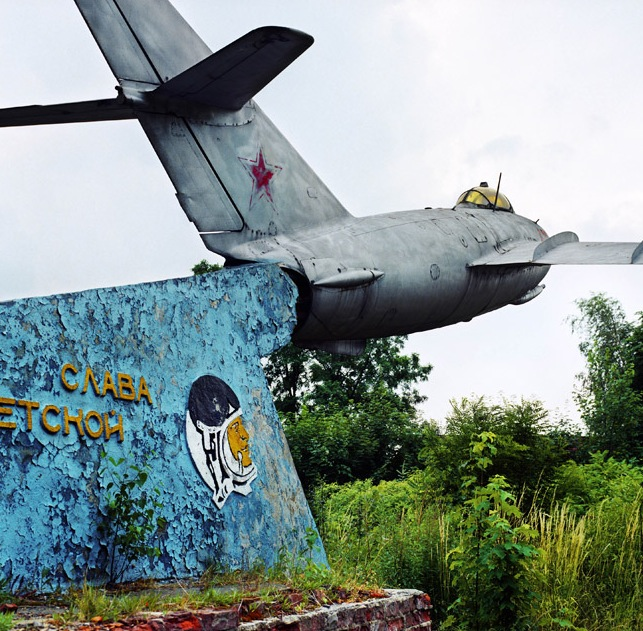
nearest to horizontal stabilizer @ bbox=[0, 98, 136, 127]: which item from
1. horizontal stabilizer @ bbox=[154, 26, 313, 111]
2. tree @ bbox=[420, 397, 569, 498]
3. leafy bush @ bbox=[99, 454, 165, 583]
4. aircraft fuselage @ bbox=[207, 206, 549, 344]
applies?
horizontal stabilizer @ bbox=[154, 26, 313, 111]

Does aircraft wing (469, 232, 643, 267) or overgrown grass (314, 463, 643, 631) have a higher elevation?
aircraft wing (469, 232, 643, 267)

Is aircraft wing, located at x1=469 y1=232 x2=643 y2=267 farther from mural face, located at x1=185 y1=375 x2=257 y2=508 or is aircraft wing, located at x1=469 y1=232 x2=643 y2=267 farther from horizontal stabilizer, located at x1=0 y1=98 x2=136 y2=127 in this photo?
horizontal stabilizer, located at x1=0 y1=98 x2=136 y2=127

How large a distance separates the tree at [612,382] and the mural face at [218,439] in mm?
17621

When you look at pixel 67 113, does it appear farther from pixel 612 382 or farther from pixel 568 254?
pixel 612 382

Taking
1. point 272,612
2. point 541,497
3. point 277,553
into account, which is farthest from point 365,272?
point 541,497

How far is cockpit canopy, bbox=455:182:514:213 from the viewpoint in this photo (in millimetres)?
15484

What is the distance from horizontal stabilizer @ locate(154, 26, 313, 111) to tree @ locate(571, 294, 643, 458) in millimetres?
17613

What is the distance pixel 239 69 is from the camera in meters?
10.0

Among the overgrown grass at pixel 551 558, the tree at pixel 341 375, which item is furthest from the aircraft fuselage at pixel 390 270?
the tree at pixel 341 375

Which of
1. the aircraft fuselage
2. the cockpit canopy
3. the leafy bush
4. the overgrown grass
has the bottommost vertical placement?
the overgrown grass

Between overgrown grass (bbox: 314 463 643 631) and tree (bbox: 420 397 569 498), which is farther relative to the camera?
tree (bbox: 420 397 569 498)

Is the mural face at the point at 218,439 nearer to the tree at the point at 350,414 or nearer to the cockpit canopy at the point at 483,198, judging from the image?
the cockpit canopy at the point at 483,198

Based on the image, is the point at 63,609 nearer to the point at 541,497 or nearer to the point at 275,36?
the point at 275,36

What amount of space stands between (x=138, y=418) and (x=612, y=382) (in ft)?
71.1
